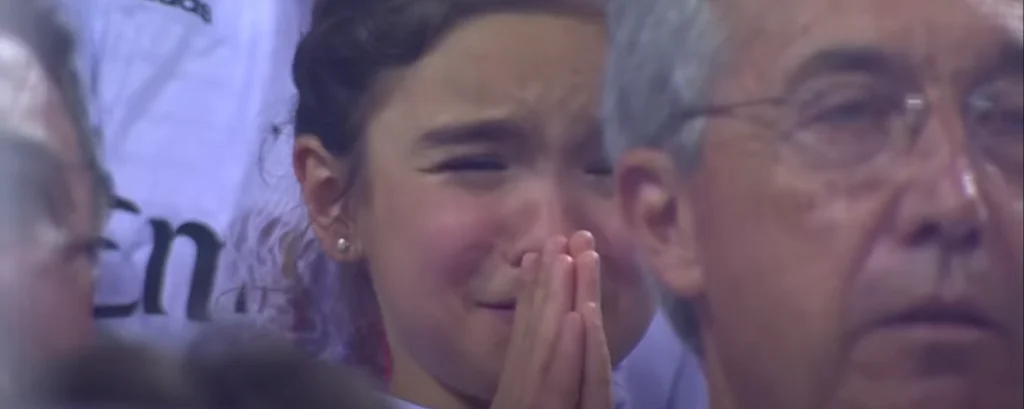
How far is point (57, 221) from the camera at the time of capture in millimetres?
725

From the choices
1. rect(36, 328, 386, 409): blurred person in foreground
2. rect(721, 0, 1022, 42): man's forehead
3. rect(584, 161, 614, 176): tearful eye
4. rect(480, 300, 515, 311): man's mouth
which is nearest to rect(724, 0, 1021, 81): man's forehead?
rect(721, 0, 1022, 42): man's forehead

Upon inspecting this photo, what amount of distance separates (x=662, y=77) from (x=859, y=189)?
0.47ft

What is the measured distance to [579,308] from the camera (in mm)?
706

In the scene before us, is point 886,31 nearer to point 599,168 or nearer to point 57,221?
point 599,168

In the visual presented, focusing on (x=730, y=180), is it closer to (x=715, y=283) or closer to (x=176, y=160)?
(x=715, y=283)

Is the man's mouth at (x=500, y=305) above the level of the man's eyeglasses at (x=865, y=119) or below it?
below

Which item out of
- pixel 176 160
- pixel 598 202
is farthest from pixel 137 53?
pixel 598 202

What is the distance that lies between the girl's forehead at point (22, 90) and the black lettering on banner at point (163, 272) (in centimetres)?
8

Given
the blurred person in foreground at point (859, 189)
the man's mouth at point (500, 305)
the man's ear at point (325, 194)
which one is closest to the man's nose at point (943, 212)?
the blurred person in foreground at point (859, 189)

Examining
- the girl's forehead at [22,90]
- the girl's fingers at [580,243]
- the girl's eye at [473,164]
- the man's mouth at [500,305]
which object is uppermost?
the girl's forehead at [22,90]

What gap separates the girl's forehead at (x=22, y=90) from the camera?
726 millimetres

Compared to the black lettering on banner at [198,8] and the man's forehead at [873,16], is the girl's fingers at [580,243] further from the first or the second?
the black lettering on banner at [198,8]

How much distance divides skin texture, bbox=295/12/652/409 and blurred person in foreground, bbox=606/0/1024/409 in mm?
60

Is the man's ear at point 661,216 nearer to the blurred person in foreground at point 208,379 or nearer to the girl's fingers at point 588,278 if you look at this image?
the girl's fingers at point 588,278
